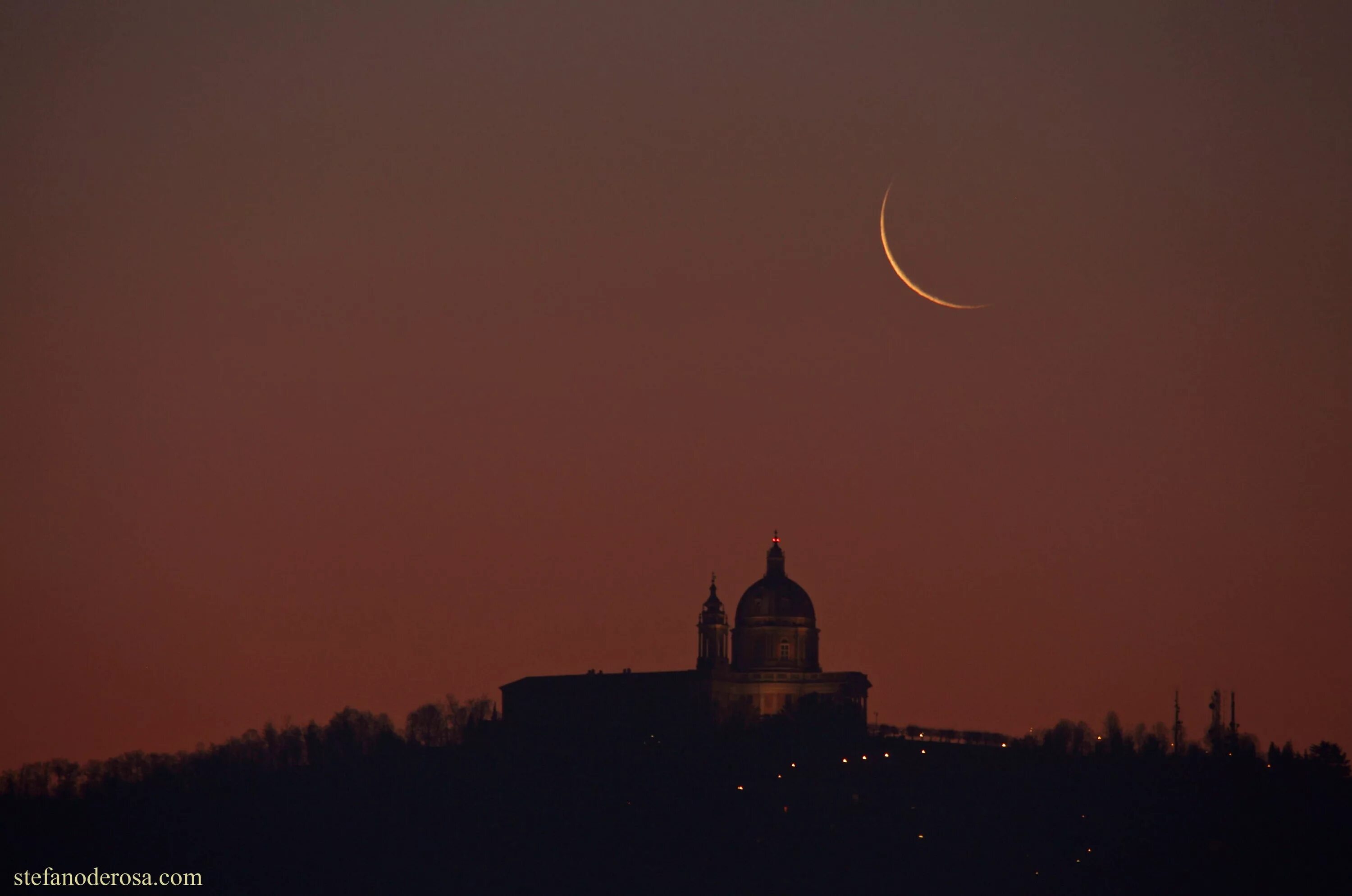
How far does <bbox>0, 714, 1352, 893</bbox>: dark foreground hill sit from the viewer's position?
146 m

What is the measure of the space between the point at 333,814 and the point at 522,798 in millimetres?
12411

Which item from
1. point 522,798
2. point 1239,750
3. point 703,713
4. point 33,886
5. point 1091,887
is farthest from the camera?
point 703,713

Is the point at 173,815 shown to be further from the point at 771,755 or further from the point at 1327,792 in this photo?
the point at 1327,792

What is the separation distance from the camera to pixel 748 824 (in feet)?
502

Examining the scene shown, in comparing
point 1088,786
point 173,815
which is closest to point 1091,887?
point 1088,786

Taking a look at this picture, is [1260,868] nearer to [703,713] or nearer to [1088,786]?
[1088,786]

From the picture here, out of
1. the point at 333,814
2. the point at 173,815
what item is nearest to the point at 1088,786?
the point at 333,814

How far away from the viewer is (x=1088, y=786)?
16200 centimetres

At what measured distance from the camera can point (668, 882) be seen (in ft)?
475

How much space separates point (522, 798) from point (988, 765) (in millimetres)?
29461

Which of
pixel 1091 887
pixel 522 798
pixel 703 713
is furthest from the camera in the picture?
pixel 703 713

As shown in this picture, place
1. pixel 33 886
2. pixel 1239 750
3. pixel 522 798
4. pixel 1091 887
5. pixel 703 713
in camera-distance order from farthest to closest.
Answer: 1. pixel 703 713
2. pixel 1239 750
3. pixel 522 798
4. pixel 33 886
5. pixel 1091 887

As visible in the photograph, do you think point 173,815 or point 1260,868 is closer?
point 1260,868

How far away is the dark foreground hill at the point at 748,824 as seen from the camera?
146 m
